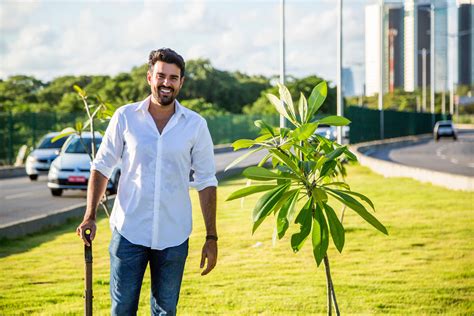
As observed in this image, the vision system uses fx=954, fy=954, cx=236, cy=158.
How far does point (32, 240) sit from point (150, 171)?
8.10m

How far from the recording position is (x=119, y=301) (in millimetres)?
4625

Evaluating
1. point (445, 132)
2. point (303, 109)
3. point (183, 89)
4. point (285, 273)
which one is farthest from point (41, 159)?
point (183, 89)

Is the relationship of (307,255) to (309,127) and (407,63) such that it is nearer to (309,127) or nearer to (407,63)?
(309,127)

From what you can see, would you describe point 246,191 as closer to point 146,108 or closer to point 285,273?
point 146,108

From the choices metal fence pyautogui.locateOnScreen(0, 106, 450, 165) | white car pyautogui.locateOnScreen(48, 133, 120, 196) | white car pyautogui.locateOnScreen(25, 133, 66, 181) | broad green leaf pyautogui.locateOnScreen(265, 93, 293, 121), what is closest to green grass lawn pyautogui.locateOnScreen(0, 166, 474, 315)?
broad green leaf pyautogui.locateOnScreen(265, 93, 293, 121)

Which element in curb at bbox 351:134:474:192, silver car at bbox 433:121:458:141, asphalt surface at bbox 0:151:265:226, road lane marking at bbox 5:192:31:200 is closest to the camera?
asphalt surface at bbox 0:151:265:226

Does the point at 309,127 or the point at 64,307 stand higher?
the point at 309,127

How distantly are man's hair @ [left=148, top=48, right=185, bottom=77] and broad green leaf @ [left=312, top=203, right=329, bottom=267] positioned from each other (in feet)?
3.16

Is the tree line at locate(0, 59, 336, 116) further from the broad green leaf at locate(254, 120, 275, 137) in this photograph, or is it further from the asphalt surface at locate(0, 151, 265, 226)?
the broad green leaf at locate(254, 120, 275, 137)

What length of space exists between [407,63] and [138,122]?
166 meters

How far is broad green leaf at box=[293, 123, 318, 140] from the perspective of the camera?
15.0 ft

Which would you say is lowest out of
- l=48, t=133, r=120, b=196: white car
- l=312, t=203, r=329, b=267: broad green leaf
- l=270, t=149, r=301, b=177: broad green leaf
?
l=48, t=133, r=120, b=196: white car

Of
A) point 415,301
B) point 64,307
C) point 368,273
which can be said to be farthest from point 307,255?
point 64,307

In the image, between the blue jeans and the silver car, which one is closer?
the blue jeans
